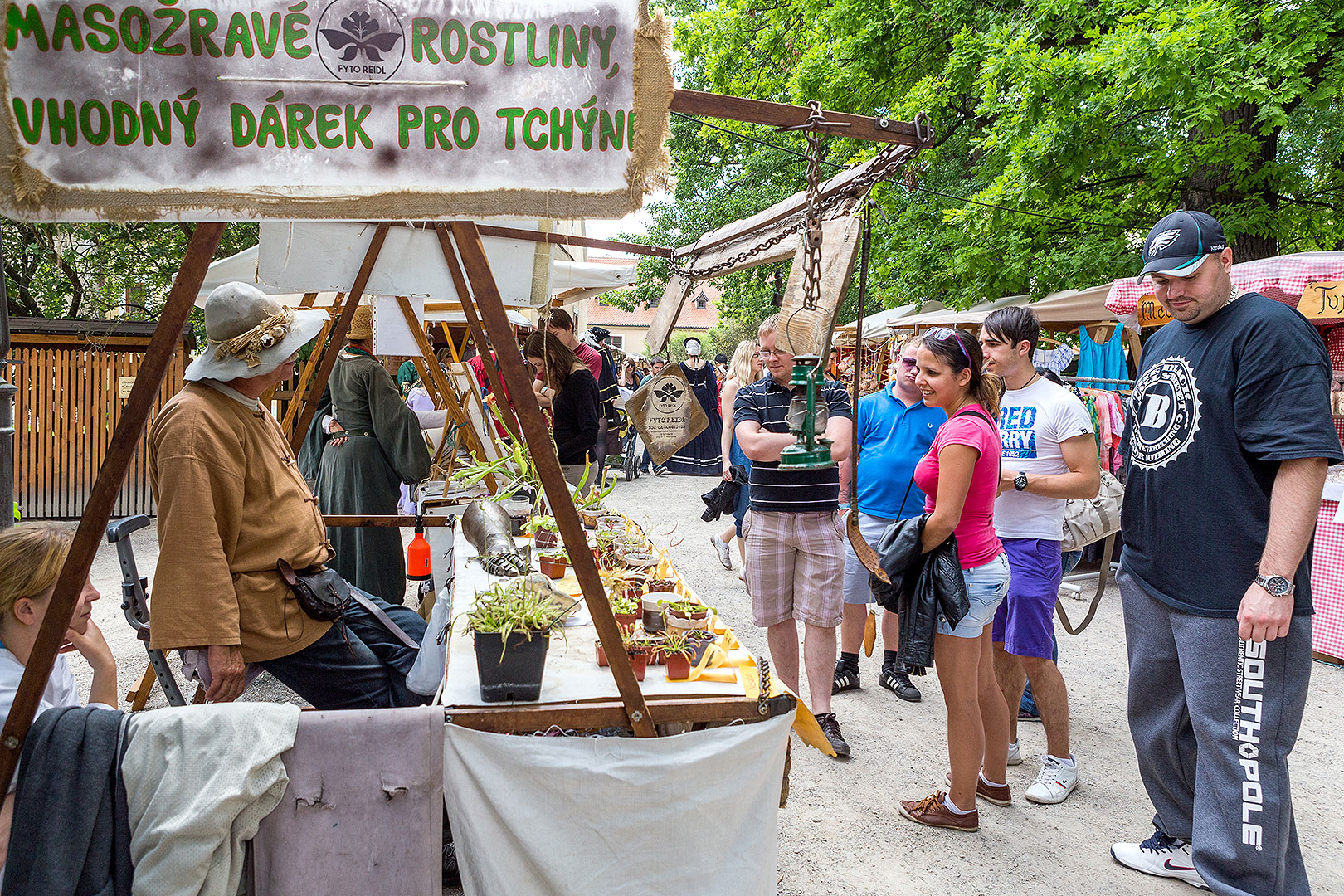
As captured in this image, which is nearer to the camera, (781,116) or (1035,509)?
(781,116)

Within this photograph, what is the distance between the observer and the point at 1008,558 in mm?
3549

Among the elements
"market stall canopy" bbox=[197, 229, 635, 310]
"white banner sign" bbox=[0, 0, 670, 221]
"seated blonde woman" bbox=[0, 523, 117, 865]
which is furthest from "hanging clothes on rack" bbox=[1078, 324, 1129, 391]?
"seated blonde woman" bbox=[0, 523, 117, 865]

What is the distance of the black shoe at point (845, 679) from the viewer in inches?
181

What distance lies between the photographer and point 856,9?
40.0 ft

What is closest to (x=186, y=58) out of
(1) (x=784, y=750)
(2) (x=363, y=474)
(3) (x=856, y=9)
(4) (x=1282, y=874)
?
(1) (x=784, y=750)

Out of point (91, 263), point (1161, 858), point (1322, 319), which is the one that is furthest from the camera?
point (91, 263)

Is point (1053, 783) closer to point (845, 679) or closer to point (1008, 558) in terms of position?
point (1008, 558)

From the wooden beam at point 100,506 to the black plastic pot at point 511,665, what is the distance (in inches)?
33.9

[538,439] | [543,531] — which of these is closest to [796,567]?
[543,531]

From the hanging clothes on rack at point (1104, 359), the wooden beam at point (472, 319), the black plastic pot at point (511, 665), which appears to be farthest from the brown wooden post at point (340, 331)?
the hanging clothes on rack at point (1104, 359)

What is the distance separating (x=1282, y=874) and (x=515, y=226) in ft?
14.2

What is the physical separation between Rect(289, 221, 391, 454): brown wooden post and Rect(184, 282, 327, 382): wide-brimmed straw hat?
1.35 meters

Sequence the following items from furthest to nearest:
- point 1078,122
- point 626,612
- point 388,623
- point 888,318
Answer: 1. point 888,318
2. point 1078,122
3. point 388,623
4. point 626,612

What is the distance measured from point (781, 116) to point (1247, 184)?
8.65 m
